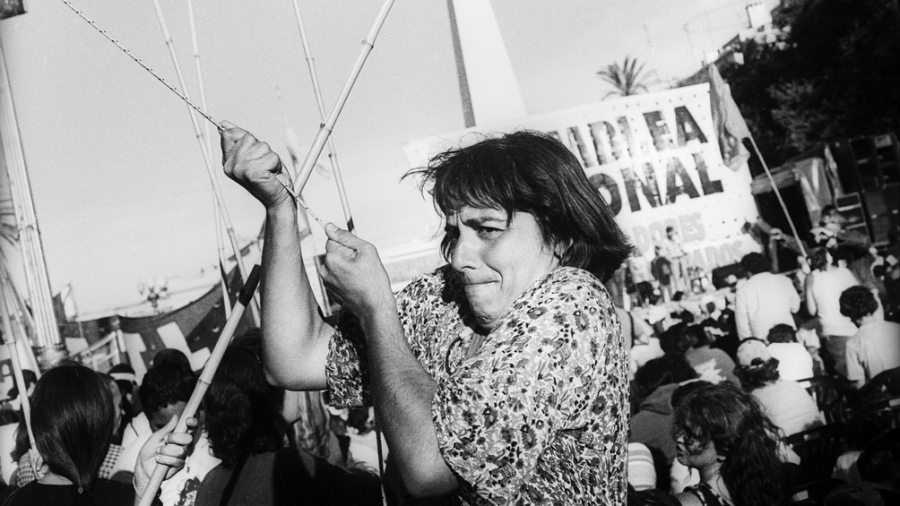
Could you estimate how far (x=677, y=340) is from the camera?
459cm

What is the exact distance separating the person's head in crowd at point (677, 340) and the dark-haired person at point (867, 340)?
91 cm

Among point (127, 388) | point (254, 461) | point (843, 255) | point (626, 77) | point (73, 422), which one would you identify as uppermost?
point (626, 77)

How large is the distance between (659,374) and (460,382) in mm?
3187

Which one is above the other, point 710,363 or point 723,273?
point 723,273

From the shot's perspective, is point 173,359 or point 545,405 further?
point 173,359

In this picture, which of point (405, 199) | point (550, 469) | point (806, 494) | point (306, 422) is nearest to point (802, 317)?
point (806, 494)

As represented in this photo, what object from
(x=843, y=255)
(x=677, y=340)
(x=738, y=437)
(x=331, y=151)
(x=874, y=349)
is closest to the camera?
(x=738, y=437)

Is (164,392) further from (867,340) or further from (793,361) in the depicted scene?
(867,340)

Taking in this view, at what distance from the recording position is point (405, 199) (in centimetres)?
437

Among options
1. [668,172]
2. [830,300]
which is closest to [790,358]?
[830,300]

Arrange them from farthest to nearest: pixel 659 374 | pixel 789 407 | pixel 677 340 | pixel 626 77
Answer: pixel 626 77 < pixel 677 340 < pixel 659 374 < pixel 789 407

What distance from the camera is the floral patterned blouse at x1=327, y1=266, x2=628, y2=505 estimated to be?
1171 millimetres

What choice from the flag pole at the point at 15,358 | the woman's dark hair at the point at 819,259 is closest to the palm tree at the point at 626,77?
the woman's dark hair at the point at 819,259

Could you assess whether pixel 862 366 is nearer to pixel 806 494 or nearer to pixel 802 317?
pixel 802 317
